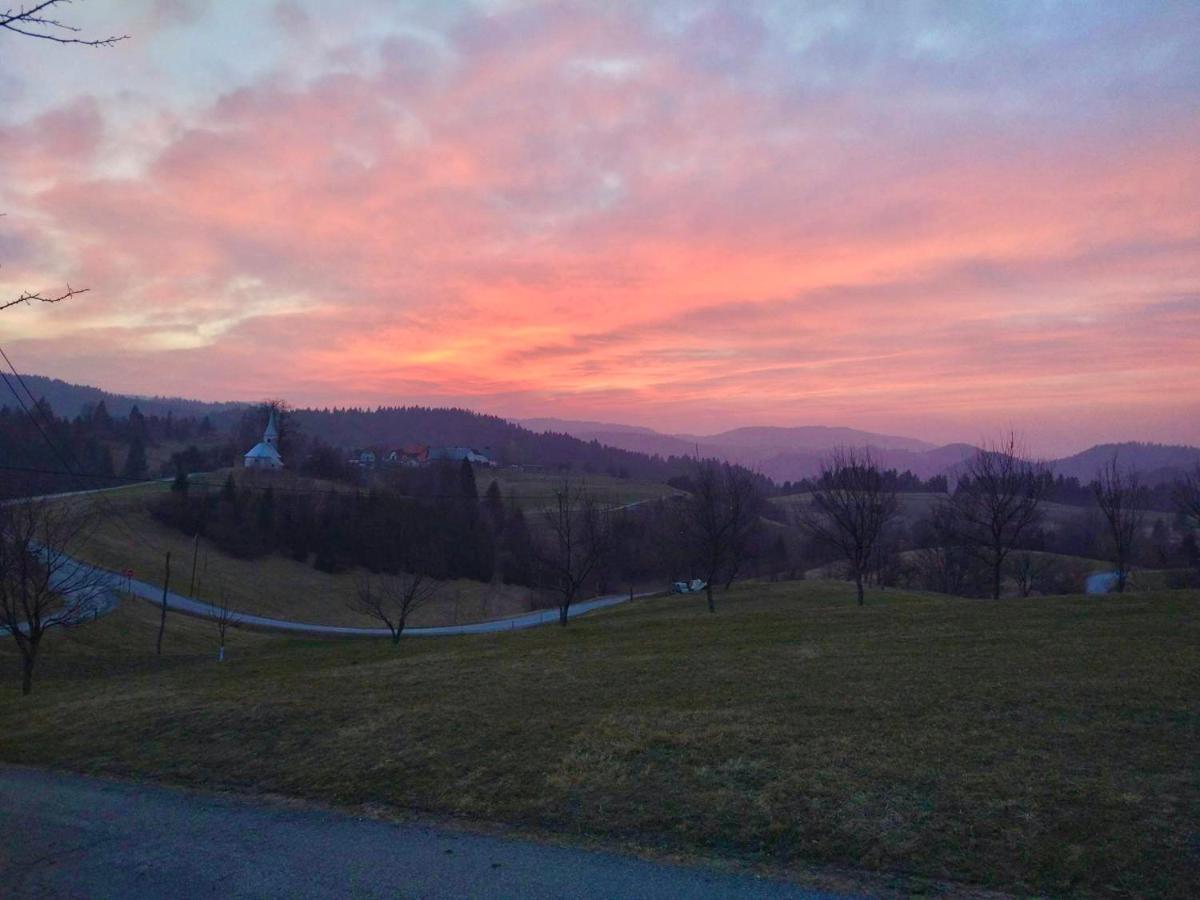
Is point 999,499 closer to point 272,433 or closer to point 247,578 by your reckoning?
point 247,578

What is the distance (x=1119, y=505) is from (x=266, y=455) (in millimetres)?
81343

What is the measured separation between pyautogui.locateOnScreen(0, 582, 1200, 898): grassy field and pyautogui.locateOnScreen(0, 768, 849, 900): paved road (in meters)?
0.51

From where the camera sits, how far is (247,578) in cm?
6069

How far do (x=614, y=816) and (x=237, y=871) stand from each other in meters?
2.83

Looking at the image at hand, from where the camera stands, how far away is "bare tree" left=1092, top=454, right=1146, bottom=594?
30.6 meters

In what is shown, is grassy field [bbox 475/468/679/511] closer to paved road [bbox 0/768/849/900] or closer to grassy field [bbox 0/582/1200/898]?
grassy field [bbox 0/582/1200/898]

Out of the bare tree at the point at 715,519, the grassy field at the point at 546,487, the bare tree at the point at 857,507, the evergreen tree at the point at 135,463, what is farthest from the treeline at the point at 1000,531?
the evergreen tree at the point at 135,463

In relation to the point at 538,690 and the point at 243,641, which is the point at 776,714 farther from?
the point at 243,641

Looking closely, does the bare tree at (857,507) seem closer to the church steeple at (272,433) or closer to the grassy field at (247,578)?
the grassy field at (247,578)

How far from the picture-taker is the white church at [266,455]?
8812cm

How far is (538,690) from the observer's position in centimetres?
1195

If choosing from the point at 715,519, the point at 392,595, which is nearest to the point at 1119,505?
the point at 715,519

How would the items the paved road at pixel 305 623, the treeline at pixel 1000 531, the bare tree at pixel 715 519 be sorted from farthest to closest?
the paved road at pixel 305 623 → the bare tree at pixel 715 519 → the treeline at pixel 1000 531

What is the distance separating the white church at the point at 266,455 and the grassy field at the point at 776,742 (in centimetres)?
7552
